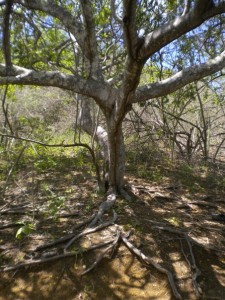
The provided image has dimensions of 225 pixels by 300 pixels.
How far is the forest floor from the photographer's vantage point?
3.10 meters

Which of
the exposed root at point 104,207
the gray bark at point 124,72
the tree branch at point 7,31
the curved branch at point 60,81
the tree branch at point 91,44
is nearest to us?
the gray bark at point 124,72

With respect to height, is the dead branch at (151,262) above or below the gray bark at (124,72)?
below

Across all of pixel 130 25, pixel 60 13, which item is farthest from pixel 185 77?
pixel 60 13

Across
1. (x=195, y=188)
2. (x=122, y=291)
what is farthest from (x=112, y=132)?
(x=195, y=188)

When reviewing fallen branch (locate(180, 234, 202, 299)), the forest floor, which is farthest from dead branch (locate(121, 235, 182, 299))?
fallen branch (locate(180, 234, 202, 299))

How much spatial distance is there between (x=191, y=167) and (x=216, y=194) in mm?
1655

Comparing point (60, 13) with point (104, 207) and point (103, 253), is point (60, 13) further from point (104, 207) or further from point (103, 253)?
point (103, 253)

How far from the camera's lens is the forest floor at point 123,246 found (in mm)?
3100

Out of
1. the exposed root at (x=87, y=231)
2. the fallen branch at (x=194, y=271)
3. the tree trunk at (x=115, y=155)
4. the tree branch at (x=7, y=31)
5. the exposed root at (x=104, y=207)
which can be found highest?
the tree branch at (x=7, y=31)


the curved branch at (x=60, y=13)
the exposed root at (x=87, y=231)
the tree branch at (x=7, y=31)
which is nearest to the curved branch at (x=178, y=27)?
the tree branch at (x=7, y=31)

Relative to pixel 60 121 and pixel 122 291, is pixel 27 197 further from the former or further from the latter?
pixel 60 121

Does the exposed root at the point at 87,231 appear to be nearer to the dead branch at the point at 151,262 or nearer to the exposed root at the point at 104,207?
the exposed root at the point at 104,207

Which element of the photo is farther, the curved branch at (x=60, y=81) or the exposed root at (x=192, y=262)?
the curved branch at (x=60, y=81)

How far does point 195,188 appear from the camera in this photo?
6.21 m
